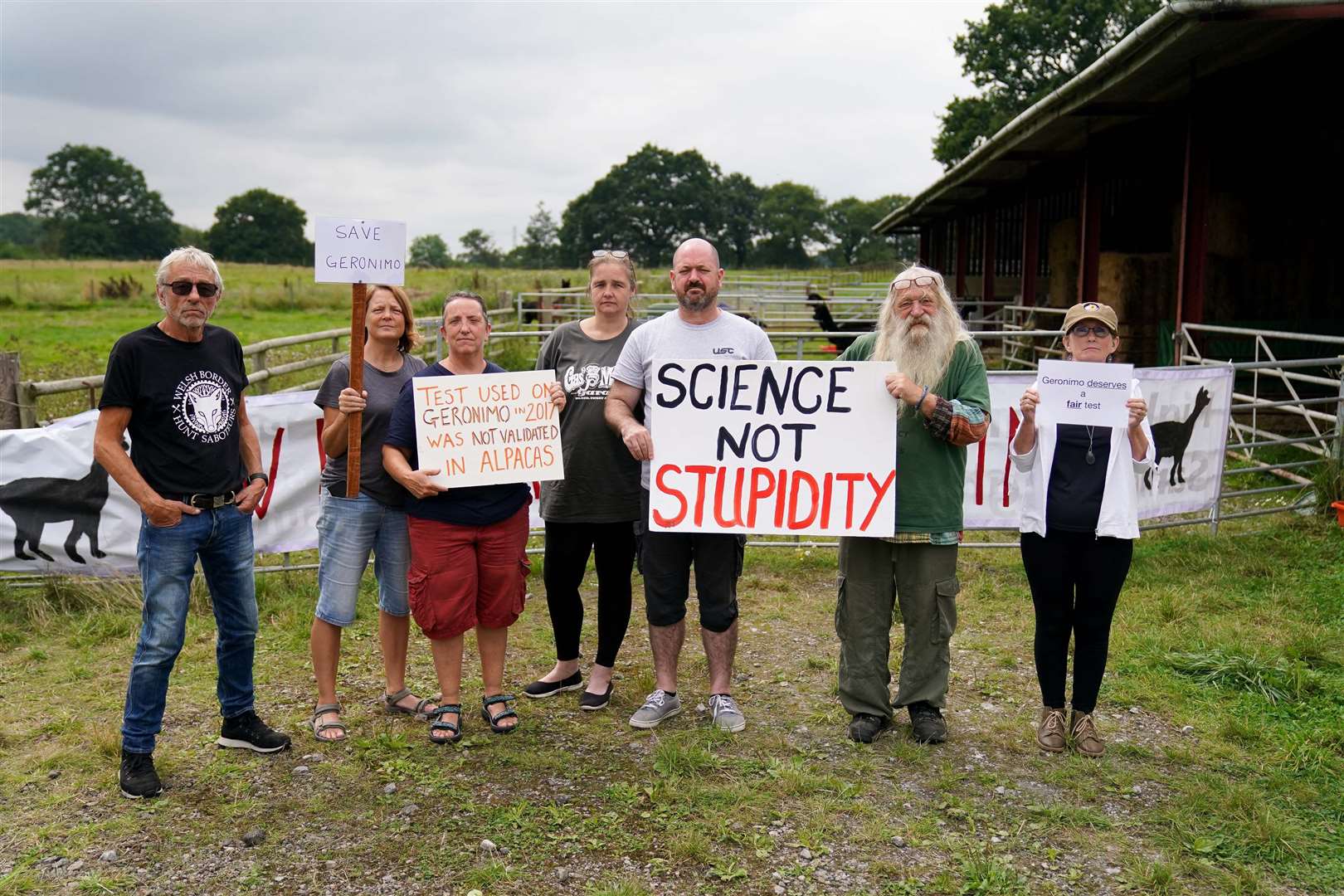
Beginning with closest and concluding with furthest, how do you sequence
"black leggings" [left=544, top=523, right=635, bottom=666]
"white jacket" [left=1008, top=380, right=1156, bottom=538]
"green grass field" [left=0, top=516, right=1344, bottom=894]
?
"green grass field" [left=0, top=516, right=1344, bottom=894] → "white jacket" [left=1008, top=380, right=1156, bottom=538] → "black leggings" [left=544, top=523, right=635, bottom=666]

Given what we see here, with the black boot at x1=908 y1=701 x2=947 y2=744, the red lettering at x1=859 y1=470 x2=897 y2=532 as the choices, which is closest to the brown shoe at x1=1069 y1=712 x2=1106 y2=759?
the black boot at x1=908 y1=701 x2=947 y2=744

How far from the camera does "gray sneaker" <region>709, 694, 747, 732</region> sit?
4602 mm

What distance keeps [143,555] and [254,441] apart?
2.11ft

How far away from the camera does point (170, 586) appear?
3951 millimetres

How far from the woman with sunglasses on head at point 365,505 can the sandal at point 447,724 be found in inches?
16.2

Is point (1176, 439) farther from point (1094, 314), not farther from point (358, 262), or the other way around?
point (358, 262)

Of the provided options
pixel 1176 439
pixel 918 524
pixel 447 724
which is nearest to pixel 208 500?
pixel 447 724

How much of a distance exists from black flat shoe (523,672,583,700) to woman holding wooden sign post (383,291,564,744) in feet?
1.30

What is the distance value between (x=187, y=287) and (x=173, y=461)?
64 cm

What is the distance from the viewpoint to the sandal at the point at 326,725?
452 cm

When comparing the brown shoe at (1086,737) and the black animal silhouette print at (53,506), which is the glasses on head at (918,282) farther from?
the black animal silhouette print at (53,506)

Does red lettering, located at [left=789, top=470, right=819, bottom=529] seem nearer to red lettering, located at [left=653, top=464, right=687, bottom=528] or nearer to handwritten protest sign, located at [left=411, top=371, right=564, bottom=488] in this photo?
red lettering, located at [left=653, top=464, right=687, bottom=528]

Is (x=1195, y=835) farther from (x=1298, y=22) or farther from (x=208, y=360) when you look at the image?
(x=1298, y=22)

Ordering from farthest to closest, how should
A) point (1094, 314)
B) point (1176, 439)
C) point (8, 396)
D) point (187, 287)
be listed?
point (1176, 439), point (8, 396), point (1094, 314), point (187, 287)
